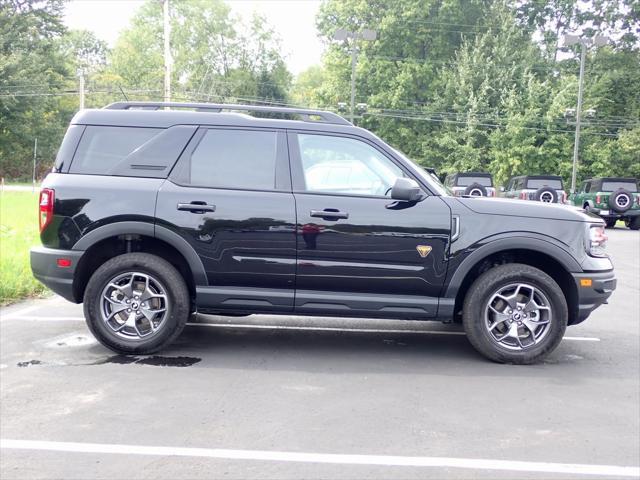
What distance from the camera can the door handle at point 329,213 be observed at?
16.5 ft

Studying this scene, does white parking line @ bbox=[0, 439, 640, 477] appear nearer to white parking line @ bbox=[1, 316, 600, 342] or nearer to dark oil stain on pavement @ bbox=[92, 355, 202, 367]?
→ dark oil stain on pavement @ bbox=[92, 355, 202, 367]

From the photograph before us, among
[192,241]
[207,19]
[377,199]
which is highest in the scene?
[207,19]

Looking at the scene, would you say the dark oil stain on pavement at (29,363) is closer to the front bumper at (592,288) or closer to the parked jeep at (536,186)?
the front bumper at (592,288)

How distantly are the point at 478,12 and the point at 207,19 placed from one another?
3272 centimetres

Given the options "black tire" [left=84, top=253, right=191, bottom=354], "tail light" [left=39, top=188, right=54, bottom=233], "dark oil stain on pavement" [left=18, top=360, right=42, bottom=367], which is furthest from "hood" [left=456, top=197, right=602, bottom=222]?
"dark oil stain on pavement" [left=18, top=360, right=42, bottom=367]

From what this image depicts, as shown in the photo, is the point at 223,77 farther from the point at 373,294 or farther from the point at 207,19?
the point at 373,294

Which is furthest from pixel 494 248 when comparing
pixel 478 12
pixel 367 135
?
pixel 478 12

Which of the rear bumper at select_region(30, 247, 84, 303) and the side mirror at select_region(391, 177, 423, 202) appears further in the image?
the rear bumper at select_region(30, 247, 84, 303)

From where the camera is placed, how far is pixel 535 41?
4516 cm

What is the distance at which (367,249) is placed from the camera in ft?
16.5

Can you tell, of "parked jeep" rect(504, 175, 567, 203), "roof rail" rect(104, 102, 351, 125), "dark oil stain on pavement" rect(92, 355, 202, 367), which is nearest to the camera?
"dark oil stain on pavement" rect(92, 355, 202, 367)

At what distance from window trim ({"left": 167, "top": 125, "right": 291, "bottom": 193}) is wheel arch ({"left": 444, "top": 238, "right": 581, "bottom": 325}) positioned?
64.1 inches

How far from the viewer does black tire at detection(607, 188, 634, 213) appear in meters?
21.9

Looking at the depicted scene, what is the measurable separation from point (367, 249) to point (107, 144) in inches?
95.5
